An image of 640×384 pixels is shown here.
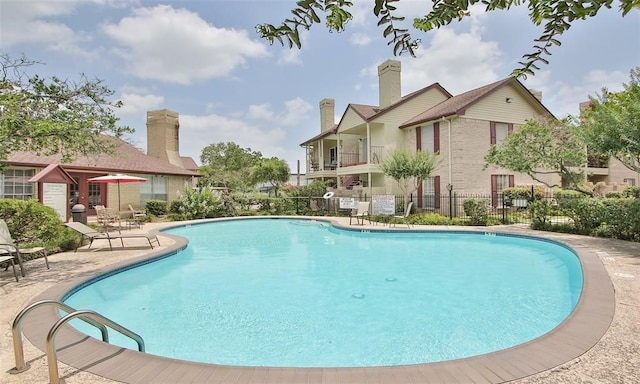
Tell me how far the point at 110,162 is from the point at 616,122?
82.7ft

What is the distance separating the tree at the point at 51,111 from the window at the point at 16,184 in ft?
36.9

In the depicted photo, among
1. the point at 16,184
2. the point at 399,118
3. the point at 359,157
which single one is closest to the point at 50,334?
the point at 16,184

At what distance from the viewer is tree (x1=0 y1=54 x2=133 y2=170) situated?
7.64 m

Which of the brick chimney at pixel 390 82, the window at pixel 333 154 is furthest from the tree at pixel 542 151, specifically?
the window at pixel 333 154

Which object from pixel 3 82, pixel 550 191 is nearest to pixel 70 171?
pixel 3 82

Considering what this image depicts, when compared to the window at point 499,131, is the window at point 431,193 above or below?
below

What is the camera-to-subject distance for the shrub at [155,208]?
74.0 feet

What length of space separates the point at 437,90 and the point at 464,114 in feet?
18.6

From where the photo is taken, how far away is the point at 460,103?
72.8 feet

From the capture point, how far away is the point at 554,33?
115cm

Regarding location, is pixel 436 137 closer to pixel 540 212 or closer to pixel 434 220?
pixel 434 220

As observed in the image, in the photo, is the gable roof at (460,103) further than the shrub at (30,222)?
→ Yes

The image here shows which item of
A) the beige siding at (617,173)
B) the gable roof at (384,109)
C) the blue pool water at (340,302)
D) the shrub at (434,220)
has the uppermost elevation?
the gable roof at (384,109)

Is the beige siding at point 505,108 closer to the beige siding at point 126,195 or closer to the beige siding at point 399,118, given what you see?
the beige siding at point 399,118
